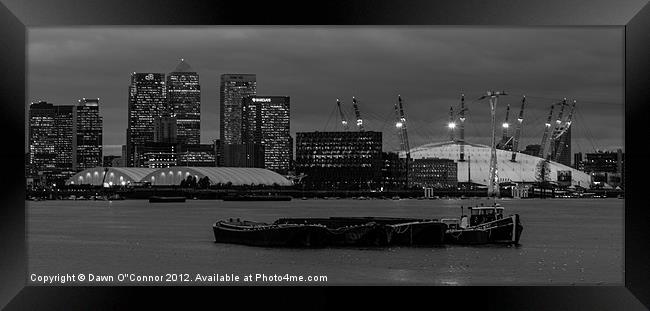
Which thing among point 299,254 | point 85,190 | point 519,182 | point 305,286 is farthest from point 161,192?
point 305,286

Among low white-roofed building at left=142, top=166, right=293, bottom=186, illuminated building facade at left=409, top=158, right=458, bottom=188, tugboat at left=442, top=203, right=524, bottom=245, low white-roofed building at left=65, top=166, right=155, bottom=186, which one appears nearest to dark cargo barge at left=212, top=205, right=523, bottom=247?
tugboat at left=442, top=203, right=524, bottom=245

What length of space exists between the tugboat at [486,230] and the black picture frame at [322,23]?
21598mm

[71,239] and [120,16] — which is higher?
[120,16]

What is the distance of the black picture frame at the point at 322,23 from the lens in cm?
848

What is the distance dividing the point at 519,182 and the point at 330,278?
398 ft

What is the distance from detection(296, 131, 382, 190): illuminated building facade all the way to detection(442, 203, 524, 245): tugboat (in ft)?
307

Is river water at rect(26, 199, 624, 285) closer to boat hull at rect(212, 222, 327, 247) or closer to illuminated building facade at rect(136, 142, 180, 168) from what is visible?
boat hull at rect(212, 222, 327, 247)

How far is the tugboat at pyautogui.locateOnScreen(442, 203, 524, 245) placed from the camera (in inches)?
1214

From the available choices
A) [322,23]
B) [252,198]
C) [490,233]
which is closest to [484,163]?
[252,198]

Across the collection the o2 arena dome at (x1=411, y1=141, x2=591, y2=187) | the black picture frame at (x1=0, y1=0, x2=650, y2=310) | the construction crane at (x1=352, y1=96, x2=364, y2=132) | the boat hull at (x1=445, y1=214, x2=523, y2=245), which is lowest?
the boat hull at (x1=445, y1=214, x2=523, y2=245)

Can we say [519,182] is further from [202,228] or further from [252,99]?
[202,228]

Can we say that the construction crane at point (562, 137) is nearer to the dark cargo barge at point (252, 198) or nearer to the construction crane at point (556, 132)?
the construction crane at point (556, 132)
